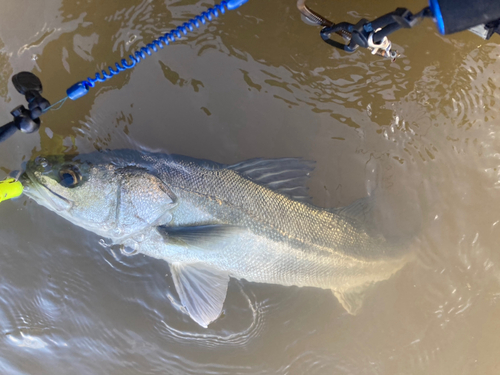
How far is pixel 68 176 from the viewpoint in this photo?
1980 millimetres

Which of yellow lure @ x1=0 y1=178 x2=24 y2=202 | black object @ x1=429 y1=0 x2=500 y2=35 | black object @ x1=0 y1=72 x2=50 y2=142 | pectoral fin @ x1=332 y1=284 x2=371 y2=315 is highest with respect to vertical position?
black object @ x1=0 y1=72 x2=50 y2=142

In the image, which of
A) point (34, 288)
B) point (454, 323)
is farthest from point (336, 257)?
point (34, 288)

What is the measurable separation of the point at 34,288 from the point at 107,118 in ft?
5.44

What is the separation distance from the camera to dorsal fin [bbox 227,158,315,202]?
2258mm

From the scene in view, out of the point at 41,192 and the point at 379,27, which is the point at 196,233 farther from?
the point at 379,27

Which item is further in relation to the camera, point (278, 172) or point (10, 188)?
point (278, 172)

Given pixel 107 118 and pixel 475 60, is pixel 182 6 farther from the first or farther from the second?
pixel 475 60

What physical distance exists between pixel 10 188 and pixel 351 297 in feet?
8.40

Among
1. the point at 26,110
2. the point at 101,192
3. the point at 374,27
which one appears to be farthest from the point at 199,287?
the point at 374,27

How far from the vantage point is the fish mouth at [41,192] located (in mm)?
1964

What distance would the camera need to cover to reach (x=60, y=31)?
2592mm

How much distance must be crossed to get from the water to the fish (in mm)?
438

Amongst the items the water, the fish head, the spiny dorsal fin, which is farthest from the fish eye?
the water

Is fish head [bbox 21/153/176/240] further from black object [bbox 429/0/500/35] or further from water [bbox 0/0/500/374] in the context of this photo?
black object [bbox 429/0/500/35]
